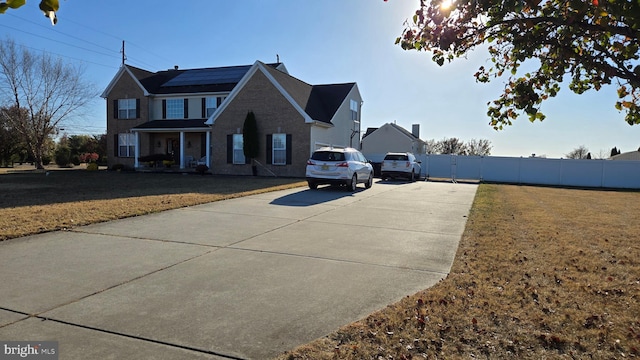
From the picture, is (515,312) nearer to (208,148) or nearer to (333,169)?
(333,169)

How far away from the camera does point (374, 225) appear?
29.2 feet

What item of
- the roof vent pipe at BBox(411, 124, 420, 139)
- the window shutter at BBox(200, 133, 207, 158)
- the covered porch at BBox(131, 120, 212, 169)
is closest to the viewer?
the covered porch at BBox(131, 120, 212, 169)

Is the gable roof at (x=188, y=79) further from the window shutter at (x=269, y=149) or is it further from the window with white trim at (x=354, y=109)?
the window with white trim at (x=354, y=109)

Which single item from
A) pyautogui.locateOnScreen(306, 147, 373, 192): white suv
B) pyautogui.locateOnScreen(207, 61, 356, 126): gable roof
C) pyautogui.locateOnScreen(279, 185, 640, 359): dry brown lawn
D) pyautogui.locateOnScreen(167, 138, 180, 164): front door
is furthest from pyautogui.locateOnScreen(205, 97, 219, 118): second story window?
pyautogui.locateOnScreen(279, 185, 640, 359): dry brown lawn

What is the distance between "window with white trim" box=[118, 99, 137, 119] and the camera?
3123cm

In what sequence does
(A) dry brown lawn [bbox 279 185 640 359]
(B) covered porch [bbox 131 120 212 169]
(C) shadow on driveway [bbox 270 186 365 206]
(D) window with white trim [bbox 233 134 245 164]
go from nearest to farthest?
(A) dry brown lawn [bbox 279 185 640 359], (C) shadow on driveway [bbox 270 186 365 206], (D) window with white trim [bbox 233 134 245 164], (B) covered porch [bbox 131 120 212 169]

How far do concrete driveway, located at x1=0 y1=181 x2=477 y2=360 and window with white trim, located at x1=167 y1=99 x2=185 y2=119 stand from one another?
2279 centimetres

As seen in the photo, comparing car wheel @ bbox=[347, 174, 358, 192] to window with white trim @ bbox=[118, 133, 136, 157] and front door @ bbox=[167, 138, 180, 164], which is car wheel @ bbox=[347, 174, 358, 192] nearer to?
front door @ bbox=[167, 138, 180, 164]

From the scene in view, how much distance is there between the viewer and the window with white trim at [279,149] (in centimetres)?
2481

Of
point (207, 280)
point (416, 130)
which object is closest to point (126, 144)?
point (207, 280)

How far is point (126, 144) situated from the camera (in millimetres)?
31547

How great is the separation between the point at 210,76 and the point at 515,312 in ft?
102

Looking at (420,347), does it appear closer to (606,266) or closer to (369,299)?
(369,299)

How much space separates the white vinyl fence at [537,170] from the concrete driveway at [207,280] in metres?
23.6
